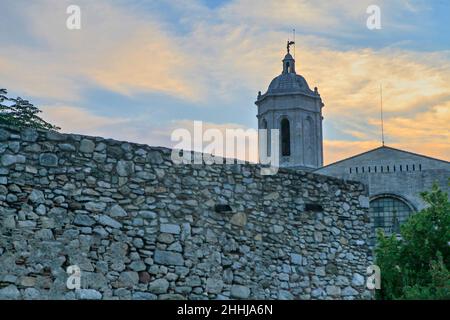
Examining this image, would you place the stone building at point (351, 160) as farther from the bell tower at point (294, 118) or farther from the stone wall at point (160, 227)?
the stone wall at point (160, 227)

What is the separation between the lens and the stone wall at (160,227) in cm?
689

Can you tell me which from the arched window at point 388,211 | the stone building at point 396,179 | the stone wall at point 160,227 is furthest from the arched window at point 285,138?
the stone wall at point 160,227

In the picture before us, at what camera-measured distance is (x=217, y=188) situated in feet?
27.3

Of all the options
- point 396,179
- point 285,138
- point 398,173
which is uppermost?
point 285,138

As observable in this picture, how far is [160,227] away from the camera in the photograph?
302 inches

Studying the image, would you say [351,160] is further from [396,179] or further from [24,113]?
[24,113]

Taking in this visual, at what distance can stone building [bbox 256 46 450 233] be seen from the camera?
37844 millimetres

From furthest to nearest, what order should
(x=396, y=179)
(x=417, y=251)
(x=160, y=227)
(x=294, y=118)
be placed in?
(x=294, y=118) → (x=396, y=179) → (x=417, y=251) → (x=160, y=227)

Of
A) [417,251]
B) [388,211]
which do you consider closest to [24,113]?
[417,251]

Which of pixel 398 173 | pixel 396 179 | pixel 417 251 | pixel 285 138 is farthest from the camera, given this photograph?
pixel 285 138

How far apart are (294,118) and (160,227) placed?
40542mm
